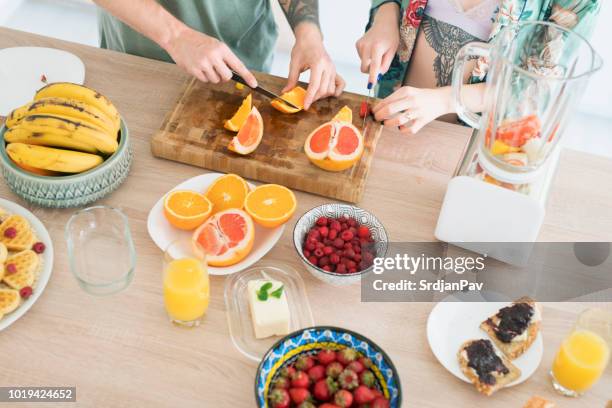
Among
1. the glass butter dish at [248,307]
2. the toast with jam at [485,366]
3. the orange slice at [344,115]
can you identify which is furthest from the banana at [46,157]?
the toast with jam at [485,366]

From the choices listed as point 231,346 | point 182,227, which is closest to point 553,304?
point 231,346

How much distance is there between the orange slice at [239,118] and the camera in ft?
5.57

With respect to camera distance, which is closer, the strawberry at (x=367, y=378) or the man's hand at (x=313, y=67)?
the strawberry at (x=367, y=378)

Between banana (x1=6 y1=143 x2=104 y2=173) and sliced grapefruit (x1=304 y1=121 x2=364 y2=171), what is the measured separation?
0.56 metres

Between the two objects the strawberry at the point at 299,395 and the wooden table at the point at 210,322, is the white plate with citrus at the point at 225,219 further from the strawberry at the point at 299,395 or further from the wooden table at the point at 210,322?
the strawberry at the point at 299,395

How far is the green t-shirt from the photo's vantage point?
2.05 meters

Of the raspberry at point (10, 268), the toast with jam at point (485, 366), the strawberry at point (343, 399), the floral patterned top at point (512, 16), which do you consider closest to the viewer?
the strawberry at point (343, 399)

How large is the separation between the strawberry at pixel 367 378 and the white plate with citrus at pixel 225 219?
14.9 inches

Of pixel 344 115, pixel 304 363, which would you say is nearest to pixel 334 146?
pixel 344 115

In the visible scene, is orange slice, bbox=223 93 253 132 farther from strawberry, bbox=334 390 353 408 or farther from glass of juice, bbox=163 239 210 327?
strawberry, bbox=334 390 353 408

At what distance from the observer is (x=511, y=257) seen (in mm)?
1524

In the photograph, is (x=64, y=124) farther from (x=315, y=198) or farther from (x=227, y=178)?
(x=315, y=198)

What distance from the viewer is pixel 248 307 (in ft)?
4.61

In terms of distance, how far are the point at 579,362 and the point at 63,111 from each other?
123 cm
